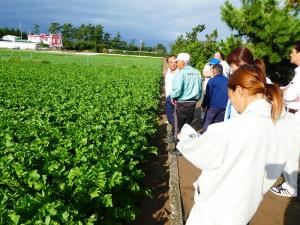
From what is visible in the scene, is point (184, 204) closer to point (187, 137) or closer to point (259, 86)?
point (187, 137)

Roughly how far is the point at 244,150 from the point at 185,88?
4.74 meters

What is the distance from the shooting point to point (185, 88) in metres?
6.70

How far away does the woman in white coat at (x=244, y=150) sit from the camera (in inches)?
78.9

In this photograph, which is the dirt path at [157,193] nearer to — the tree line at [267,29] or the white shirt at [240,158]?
the white shirt at [240,158]

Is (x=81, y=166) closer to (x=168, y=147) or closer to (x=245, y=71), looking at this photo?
(x=245, y=71)

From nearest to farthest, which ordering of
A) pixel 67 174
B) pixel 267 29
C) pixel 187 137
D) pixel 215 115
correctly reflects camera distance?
1. pixel 187 137
2. pixel 67 174
3. pixel 215 115
4. pixel 267 29

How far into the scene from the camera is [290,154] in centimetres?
224

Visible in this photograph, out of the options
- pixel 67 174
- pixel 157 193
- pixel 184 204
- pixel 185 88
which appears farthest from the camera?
pixel 185 88

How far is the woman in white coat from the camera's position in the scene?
200cm

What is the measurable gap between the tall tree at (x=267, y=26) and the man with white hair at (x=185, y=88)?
23.4 feet

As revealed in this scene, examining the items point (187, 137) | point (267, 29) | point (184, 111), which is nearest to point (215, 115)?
point (184, 111)

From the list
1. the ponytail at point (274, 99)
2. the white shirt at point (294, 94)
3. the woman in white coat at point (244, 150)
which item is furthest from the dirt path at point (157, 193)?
the ponytail at point (274, 99)

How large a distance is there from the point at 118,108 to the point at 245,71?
5995mm


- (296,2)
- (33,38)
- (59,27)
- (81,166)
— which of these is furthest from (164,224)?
(59,27)
